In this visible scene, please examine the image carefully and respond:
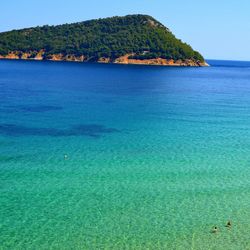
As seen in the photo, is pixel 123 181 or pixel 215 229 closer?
pixel 215 229

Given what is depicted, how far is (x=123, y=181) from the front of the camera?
32906 mm

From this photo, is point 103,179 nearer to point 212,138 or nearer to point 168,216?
point 168,216

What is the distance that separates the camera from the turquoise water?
80.1ft

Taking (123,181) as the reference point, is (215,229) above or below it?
below

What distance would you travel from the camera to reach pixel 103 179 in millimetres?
33219

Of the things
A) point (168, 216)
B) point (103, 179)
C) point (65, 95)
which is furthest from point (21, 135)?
point (65, 95)

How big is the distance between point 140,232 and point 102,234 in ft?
7.29

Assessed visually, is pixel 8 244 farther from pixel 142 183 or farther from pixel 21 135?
pixel 21 135

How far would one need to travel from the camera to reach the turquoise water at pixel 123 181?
80.1 feet

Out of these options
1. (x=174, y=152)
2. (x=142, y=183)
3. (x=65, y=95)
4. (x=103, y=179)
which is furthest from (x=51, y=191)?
(x=65, y=95)

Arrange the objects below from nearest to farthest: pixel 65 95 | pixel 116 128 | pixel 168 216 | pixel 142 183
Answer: pixel 168 216
pixel 142 183
pixel 116 128
pixel 65 95

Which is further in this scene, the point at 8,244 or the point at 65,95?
the point at 65,95

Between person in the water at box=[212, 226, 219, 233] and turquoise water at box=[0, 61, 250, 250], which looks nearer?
turquoise water at box=[0, 61, 250, 250]

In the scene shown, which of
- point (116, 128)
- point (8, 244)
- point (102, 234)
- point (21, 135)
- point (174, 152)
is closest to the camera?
point (8, 244)
